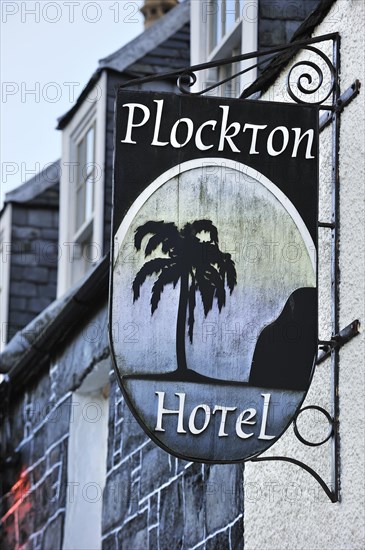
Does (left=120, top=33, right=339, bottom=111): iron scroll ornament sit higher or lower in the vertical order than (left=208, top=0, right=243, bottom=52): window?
lower

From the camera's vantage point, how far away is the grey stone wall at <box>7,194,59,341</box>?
1420cm

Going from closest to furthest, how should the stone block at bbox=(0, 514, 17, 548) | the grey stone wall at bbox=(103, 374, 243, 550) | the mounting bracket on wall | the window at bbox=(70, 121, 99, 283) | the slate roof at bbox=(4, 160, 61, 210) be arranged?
1. the mounting bracket on wall
2. the grey stone wall at bbox=(103, 374, 243, 550)
3. the stone block at bbox=(0, 514, 17, 548)
4. the window at bbox=(70, 121, 99, 283)
5. the slate roof at bbox=(4, 160, 61, 210)

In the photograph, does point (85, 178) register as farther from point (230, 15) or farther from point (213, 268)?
point (213, 268)

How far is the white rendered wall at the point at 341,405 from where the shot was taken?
6297 millimetres

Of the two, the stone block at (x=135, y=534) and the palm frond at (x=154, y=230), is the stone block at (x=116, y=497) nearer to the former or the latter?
the stone block at (x=135, y=534)

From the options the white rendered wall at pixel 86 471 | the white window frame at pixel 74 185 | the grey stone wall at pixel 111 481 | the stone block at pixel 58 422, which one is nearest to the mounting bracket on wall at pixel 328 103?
the grey stone wall at pixel 111 481

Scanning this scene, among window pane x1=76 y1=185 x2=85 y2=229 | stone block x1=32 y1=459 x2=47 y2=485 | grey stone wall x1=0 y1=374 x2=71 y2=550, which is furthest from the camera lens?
window pane x1=76 y1=185 x2=85 y2=229

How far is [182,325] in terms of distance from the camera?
19.7ft

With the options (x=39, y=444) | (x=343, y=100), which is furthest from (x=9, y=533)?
(x=343, y=100)

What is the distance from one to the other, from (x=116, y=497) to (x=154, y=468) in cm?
73

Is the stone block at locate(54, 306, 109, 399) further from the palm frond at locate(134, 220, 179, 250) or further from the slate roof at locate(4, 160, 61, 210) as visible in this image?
the palm frond at locate(134, 220, 179, 250)

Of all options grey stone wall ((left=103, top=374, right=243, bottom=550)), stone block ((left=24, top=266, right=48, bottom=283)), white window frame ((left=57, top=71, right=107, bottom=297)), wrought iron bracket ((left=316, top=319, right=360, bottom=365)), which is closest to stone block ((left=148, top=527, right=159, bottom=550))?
grey stone wall ((left=103, top=374, right=243, bottom=550))

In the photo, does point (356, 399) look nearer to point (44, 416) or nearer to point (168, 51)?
point (44, 416)

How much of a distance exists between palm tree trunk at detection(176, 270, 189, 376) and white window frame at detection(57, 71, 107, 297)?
5.62 metres
